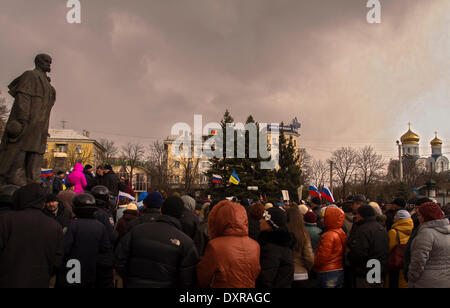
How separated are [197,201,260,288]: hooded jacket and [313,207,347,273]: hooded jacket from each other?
5.80 feet

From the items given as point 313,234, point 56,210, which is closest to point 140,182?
point 56,210

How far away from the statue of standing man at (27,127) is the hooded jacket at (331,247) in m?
6.23

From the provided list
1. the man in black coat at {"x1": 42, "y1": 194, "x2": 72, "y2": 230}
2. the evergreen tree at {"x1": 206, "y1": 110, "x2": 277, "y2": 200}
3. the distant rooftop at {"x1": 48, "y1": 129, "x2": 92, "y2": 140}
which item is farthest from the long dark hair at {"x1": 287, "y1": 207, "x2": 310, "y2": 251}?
the distant rooftop at {"x1": 48, "y1": 129, "x2": 92, "y2": 140}

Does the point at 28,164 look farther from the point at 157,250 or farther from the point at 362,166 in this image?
the point at 362,166

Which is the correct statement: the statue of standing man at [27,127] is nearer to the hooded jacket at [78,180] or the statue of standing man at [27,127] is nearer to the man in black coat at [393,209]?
the hooded jacket at [78,180]

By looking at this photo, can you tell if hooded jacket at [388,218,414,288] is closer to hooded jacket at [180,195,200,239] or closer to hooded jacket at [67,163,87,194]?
hooded jacket at [180,195,200,239]

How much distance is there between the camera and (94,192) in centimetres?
635

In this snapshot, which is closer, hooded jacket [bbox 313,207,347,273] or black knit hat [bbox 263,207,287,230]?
black knit hat [bbox 263,207,287,230]

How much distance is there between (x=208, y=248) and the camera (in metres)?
3.76

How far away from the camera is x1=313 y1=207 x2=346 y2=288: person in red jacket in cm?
529

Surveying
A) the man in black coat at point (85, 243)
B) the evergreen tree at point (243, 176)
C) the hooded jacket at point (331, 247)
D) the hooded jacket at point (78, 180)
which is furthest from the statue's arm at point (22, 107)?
the evergreen tree at point (243, 176)

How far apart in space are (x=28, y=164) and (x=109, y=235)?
425 cm

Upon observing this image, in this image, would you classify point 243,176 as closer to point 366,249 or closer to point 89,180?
point 89,180

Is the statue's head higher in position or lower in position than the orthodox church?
lower
